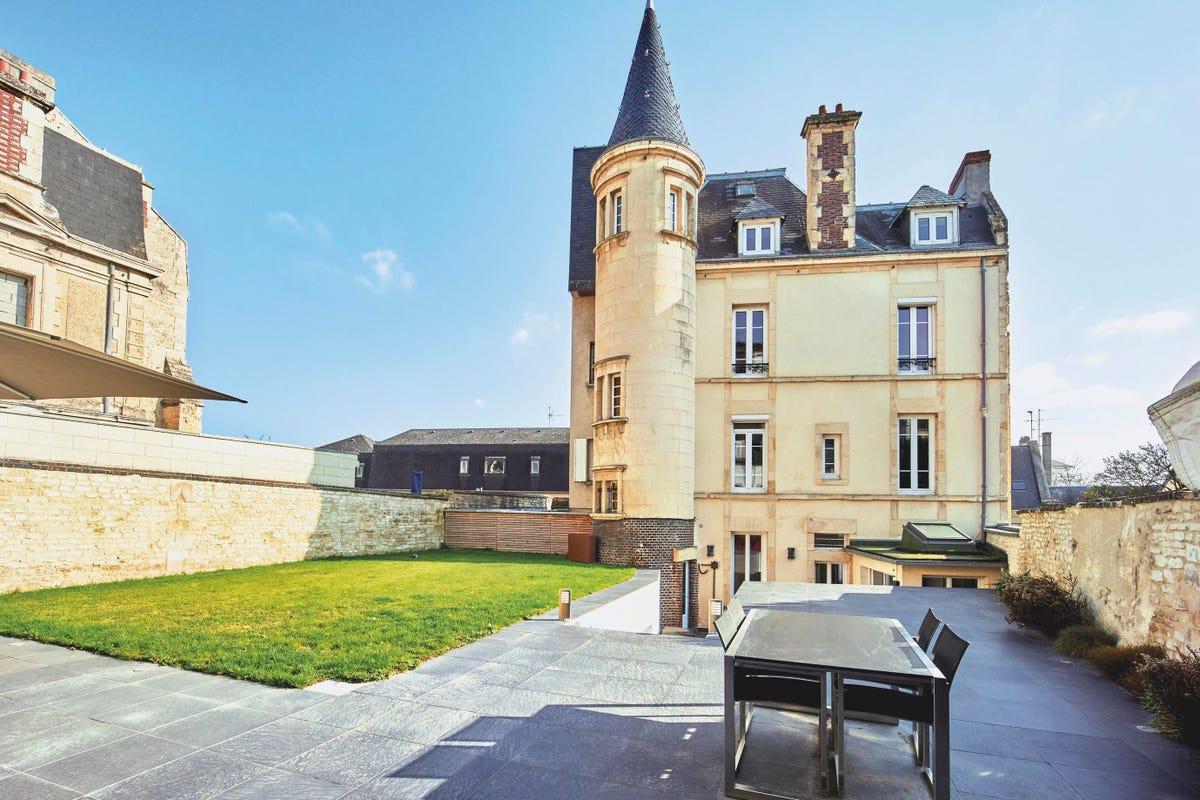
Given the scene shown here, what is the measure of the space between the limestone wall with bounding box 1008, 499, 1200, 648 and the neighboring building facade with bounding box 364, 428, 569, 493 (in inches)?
1189

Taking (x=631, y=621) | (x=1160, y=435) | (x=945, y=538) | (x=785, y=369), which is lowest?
(x=631, y=621)

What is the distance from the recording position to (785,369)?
59.6ft

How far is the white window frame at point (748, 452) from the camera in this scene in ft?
59.4

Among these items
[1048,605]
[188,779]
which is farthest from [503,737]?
[1048,605]

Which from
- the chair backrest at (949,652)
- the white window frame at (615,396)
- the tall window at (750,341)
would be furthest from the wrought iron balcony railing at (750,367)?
the chair backrest at (949,652)

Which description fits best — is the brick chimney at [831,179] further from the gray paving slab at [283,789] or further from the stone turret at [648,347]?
the gray paving slab at [283,789]

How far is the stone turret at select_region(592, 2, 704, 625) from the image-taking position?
1653 centimetres

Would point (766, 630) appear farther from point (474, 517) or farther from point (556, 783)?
point (474, 517)

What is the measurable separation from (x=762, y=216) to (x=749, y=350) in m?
4.01

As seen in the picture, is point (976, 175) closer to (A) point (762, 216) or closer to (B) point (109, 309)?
(A) point (762, 216)

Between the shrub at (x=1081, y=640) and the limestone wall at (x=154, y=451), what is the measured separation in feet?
47.0

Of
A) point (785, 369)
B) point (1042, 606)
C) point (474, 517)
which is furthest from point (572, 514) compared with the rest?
point (1042, 606)

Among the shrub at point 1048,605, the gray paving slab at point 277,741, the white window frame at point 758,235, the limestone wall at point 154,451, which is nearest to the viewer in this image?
the gray paving slab at point 277,741

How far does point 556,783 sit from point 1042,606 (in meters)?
7.33
